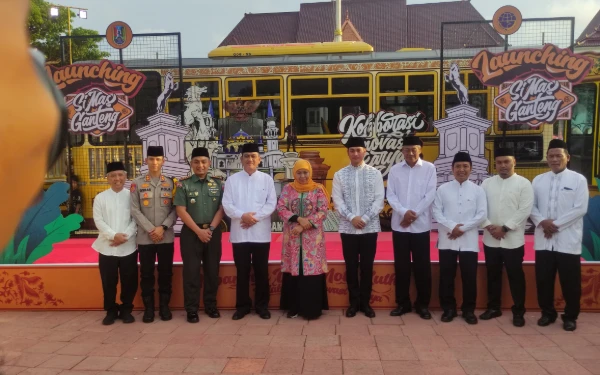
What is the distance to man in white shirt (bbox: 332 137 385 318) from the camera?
4254mm

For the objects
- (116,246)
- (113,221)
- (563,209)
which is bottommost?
(116,246)

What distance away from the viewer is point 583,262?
4258mm

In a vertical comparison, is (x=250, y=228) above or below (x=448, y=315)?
above

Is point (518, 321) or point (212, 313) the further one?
point (212, 313)

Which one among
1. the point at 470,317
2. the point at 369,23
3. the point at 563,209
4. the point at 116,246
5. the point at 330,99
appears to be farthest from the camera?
the point at 369,23

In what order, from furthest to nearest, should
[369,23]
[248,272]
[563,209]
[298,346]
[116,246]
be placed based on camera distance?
[369,23]
[248,272]
[116,246]
[563,209]
[298,346]

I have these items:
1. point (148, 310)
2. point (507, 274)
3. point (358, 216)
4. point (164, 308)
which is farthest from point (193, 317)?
point (507, 274)

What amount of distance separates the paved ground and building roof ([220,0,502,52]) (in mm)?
16292

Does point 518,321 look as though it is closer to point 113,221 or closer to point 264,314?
point 264,314

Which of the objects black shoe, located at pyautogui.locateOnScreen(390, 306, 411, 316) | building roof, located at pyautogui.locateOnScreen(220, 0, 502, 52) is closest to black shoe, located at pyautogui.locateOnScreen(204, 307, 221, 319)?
black shoe, located at pyautogui.locateOnScreen(390, 306, 411, 316)

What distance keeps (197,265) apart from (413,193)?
7.03ft

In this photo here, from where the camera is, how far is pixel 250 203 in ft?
14.3

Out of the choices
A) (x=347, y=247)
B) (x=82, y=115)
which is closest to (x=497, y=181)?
(x=347, y=247)

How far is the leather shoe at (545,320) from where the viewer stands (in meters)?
3.94
